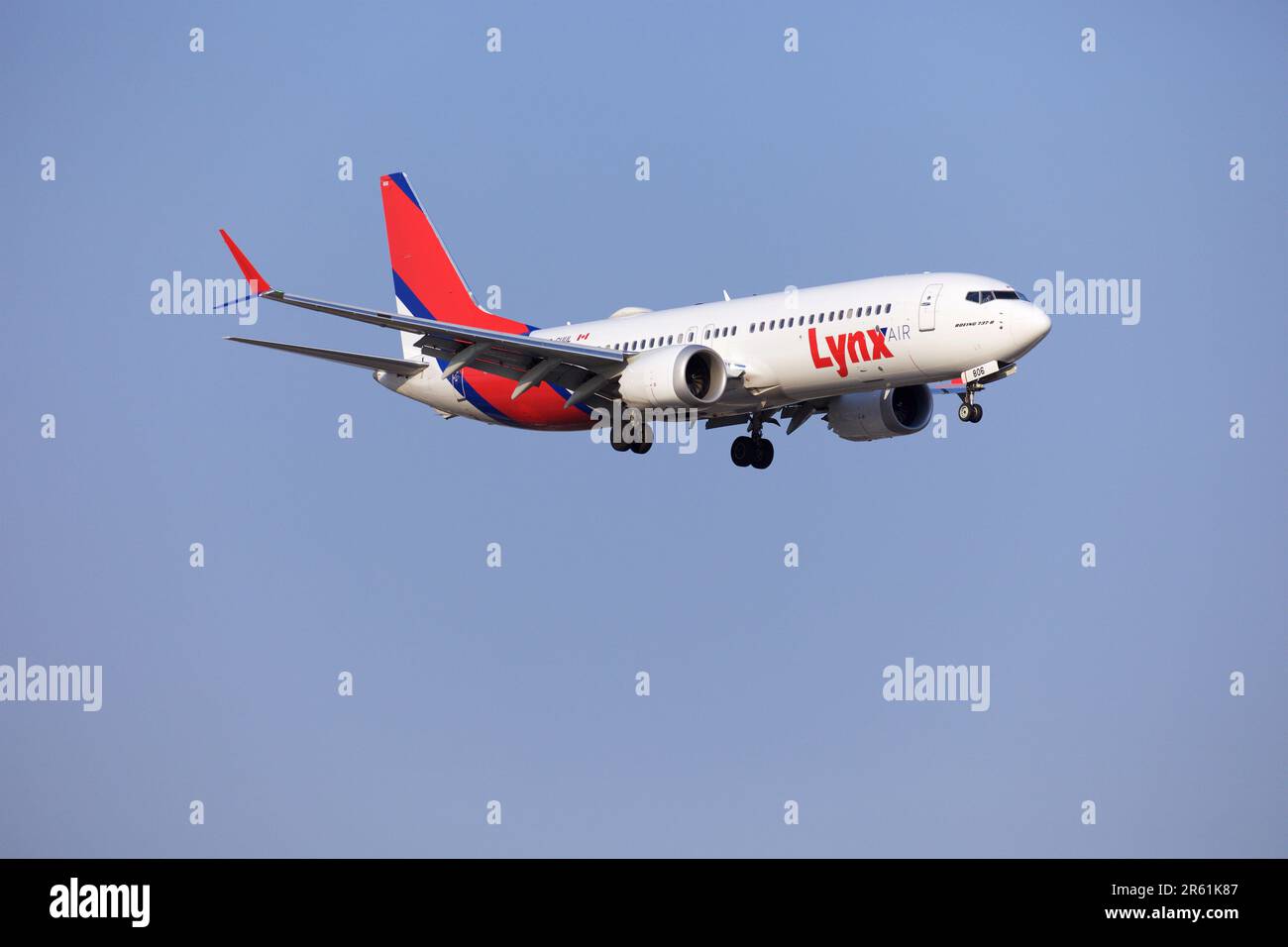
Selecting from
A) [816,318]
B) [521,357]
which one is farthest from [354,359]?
[816,318]

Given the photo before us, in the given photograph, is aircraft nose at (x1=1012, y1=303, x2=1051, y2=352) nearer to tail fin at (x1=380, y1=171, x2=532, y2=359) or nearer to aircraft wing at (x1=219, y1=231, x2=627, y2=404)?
aircraft wing at (x1=219, y1=231, x2=627, y2=404)

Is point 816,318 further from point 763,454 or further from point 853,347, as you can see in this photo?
point 763,454

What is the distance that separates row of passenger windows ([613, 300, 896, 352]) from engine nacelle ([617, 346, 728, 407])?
2.78 feet

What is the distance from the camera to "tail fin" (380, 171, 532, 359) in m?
66.5

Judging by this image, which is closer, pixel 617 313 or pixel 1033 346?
pixel 1033 346

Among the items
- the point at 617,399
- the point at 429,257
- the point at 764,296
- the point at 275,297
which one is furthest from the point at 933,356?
the point at 429,257

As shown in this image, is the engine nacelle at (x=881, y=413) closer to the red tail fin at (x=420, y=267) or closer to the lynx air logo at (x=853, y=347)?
the lynx air logo at (x=853, y=347)

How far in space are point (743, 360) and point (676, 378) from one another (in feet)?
7.29

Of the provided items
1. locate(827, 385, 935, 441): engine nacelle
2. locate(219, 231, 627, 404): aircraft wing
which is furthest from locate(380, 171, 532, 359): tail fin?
locate(827, 385, 935, 441): engine nacelle

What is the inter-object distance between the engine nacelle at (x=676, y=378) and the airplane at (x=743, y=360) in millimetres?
40

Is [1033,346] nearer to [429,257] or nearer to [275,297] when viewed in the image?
[275,297]

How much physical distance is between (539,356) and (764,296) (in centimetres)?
643

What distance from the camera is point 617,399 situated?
2279 inches
